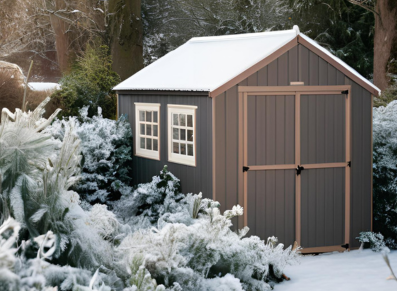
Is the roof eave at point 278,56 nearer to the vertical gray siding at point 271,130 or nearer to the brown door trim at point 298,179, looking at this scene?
the vertical gray siding at point 271,130

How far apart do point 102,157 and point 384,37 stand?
8.60 m

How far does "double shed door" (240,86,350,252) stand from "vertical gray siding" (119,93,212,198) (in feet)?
1.80

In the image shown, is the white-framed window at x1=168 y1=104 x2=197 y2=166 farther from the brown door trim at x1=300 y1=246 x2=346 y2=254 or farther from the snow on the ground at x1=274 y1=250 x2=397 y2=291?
the snow on the ground at x1=274 y1=250 x2=397 y2=291

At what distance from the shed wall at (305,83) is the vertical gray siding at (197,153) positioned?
0.59ft

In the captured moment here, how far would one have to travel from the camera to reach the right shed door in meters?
10.2

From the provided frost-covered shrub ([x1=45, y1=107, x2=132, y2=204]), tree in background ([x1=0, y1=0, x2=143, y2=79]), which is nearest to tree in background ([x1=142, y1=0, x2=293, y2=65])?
tree in background ([x1=0, y1=0, x2=143, y2=79])

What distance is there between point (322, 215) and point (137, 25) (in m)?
9.72

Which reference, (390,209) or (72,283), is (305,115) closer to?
(390,209)

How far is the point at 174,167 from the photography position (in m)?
10.6

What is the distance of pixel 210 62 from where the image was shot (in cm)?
1106

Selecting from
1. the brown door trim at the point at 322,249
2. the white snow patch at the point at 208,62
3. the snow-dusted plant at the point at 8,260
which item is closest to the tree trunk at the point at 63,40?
the white snow patch at the point at 208,62

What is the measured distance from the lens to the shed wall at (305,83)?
9664 millimetres

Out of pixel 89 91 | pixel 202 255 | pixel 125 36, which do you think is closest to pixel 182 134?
pixel 202 255

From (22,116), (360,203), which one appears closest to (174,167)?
(360,203)
